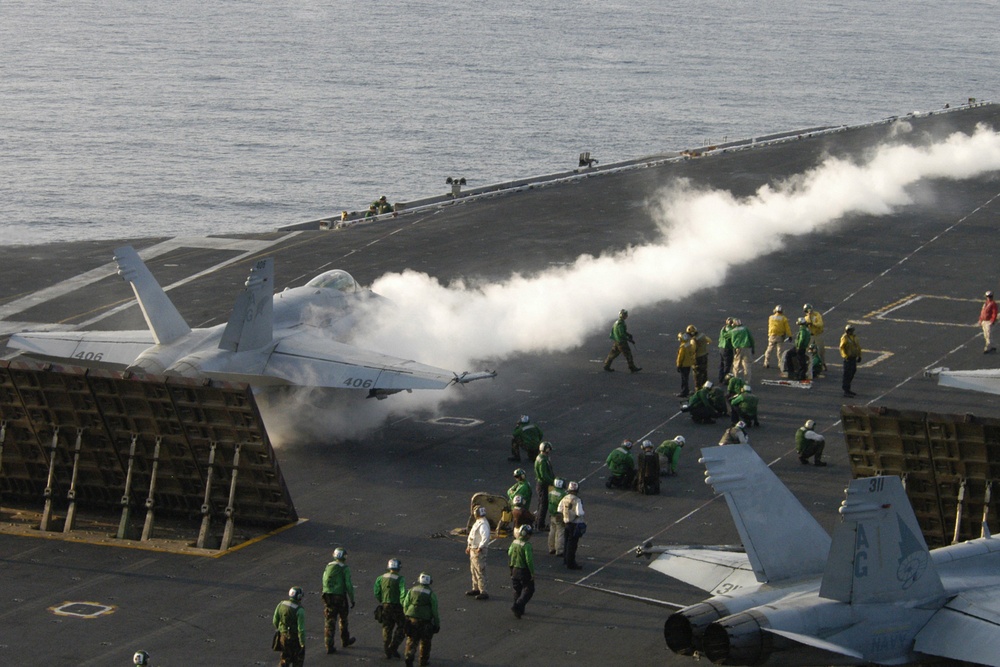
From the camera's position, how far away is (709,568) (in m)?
19.4

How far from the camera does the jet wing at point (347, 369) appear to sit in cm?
3147

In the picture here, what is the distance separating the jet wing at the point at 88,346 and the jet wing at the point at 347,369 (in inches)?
157

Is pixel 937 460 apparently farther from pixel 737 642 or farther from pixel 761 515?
pixel 737 642

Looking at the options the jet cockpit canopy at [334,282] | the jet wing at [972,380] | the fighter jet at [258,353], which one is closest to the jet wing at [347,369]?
the fighter jet at [258,353]

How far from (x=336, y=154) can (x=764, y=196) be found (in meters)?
48.5

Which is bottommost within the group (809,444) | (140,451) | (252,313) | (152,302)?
(140,451)

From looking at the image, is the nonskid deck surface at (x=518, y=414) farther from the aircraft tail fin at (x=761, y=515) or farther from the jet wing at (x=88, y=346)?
the jet wing at (x=88, y=346)

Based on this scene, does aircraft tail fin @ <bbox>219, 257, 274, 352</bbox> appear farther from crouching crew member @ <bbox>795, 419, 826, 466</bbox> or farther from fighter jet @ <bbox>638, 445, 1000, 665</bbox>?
fighter jet @ <bbox>638, 445, 1000, 665</bbox>

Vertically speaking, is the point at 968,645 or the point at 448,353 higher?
the point at 448,353

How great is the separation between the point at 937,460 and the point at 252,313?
51.4ft

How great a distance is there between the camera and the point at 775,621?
55.7 ft

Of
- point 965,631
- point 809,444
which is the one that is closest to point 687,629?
point 965,631

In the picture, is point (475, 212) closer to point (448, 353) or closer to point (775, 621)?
point (448, 353)

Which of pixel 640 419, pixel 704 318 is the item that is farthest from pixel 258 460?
pixel 704 318
